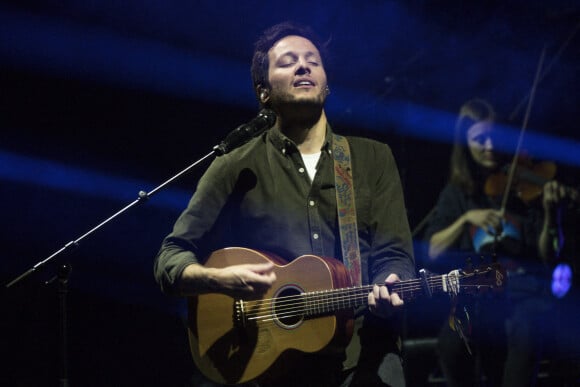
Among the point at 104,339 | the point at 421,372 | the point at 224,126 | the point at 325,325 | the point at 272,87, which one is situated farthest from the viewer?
the point at 421,372

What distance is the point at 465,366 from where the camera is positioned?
5387 millimetres

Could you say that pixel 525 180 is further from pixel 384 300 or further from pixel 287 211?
pixel 384 300

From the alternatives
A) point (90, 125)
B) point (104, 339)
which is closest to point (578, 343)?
point (104, 339)

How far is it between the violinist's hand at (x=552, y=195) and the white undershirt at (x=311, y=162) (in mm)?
2818

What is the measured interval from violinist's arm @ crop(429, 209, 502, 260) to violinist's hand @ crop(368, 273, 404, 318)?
2803mm

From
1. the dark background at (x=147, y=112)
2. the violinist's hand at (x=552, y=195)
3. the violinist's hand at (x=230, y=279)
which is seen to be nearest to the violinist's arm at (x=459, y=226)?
the violinist's hand at (x=552, y=195)

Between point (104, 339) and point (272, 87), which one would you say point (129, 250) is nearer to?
point (104, 339)

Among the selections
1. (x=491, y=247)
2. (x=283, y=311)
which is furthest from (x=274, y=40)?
(x=491, y=247)

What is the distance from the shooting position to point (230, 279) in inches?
120

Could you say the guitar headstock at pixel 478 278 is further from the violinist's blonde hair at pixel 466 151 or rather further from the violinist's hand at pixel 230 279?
the violinist's blonde hair at pixel 466 151

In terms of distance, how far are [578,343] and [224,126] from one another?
322cm

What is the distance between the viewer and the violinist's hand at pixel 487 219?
546cm

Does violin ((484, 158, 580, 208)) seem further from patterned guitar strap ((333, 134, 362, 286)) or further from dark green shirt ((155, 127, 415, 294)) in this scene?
patterned guitar strap ((333, 134, 362, 286))

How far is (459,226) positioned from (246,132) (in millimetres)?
2880
